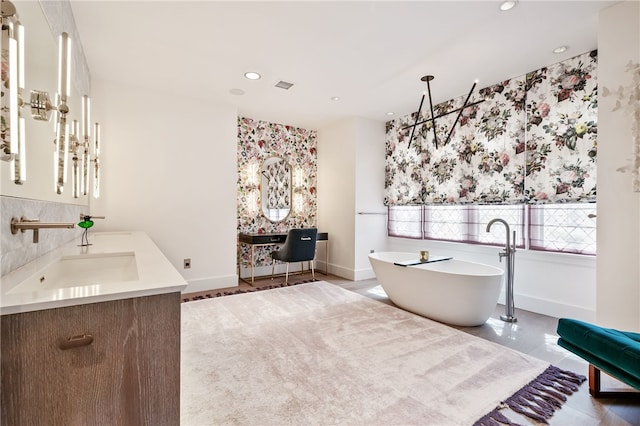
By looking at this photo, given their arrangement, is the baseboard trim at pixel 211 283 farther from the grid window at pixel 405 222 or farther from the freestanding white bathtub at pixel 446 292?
the grid window at pixel 405 222

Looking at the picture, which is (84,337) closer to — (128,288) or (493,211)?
(128,288)

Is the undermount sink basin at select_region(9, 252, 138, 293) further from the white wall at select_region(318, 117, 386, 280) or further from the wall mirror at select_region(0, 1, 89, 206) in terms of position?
the white wall at select_region(318, 117, 386, 280)

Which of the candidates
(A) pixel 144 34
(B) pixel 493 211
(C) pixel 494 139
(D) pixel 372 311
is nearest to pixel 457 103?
(C) pixel 494 139

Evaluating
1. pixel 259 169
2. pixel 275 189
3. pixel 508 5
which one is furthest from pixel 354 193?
pixel 508 5

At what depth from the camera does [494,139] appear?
3.42 m

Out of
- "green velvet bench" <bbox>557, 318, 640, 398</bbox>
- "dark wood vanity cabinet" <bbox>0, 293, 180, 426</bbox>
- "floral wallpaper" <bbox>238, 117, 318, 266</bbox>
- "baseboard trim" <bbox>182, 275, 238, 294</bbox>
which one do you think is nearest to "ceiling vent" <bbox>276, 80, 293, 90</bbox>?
"floral wallpaper" <bbox>238, 117, 318, 266</bbox>

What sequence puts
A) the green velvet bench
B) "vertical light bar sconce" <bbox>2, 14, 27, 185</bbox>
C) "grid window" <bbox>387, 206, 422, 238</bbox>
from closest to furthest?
1. "vertical light bar sconce" <bbox>2, 14, 27, 185</bbox>
2. the green velvet bench
3. "grid window" <bbox>387, 206, 422, 238</bbox>

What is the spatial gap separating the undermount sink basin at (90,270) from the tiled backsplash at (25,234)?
0.11 meters

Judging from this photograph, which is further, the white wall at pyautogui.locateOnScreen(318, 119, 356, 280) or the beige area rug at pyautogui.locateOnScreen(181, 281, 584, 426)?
the white wall at pyautogui.locateOnScreen(318, 119, 356, 280)

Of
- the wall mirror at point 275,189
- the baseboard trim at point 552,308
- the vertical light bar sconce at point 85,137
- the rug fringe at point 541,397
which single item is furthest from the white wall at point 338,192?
the vertical light bar sconce at point 85,137

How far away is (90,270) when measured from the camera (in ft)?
5.39

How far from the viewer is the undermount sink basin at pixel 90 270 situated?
1.40m

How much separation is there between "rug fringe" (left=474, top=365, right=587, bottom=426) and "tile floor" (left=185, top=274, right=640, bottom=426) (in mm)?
38

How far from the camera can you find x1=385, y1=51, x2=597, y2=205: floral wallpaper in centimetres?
275
